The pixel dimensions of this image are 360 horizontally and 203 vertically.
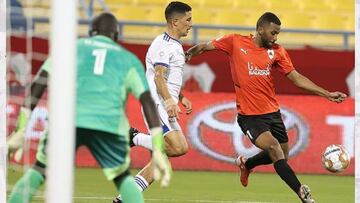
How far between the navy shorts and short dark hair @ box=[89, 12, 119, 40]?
4014 millimetres

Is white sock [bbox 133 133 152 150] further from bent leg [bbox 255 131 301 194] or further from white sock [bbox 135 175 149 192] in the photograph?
bent leg [bbox 255 131 301 194]

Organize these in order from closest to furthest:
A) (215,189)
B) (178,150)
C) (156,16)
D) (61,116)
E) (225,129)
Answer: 1. (61,116)
2. (178,150)
3. (215,189)
4. (225,129)
5. (156,16)

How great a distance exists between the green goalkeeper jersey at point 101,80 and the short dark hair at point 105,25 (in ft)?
0.38

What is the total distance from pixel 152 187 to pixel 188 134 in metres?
2.91

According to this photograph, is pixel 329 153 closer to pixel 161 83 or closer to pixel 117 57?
pixel 161 83

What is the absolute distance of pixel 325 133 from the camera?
1623cm

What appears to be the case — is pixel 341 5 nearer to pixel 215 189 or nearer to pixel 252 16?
pixel 252 16

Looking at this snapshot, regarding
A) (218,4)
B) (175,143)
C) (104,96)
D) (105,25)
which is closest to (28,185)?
(104,96)

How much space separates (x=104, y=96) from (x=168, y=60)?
3.14m

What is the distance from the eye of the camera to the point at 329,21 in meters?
21.7

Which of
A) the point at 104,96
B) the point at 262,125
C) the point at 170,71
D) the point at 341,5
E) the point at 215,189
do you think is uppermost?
the point at 104,96

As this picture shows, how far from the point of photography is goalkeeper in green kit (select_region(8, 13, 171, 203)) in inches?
285

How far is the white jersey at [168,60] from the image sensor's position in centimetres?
1036

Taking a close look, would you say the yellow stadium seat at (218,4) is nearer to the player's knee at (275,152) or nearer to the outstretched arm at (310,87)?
the outstretched arm at (310,87)
